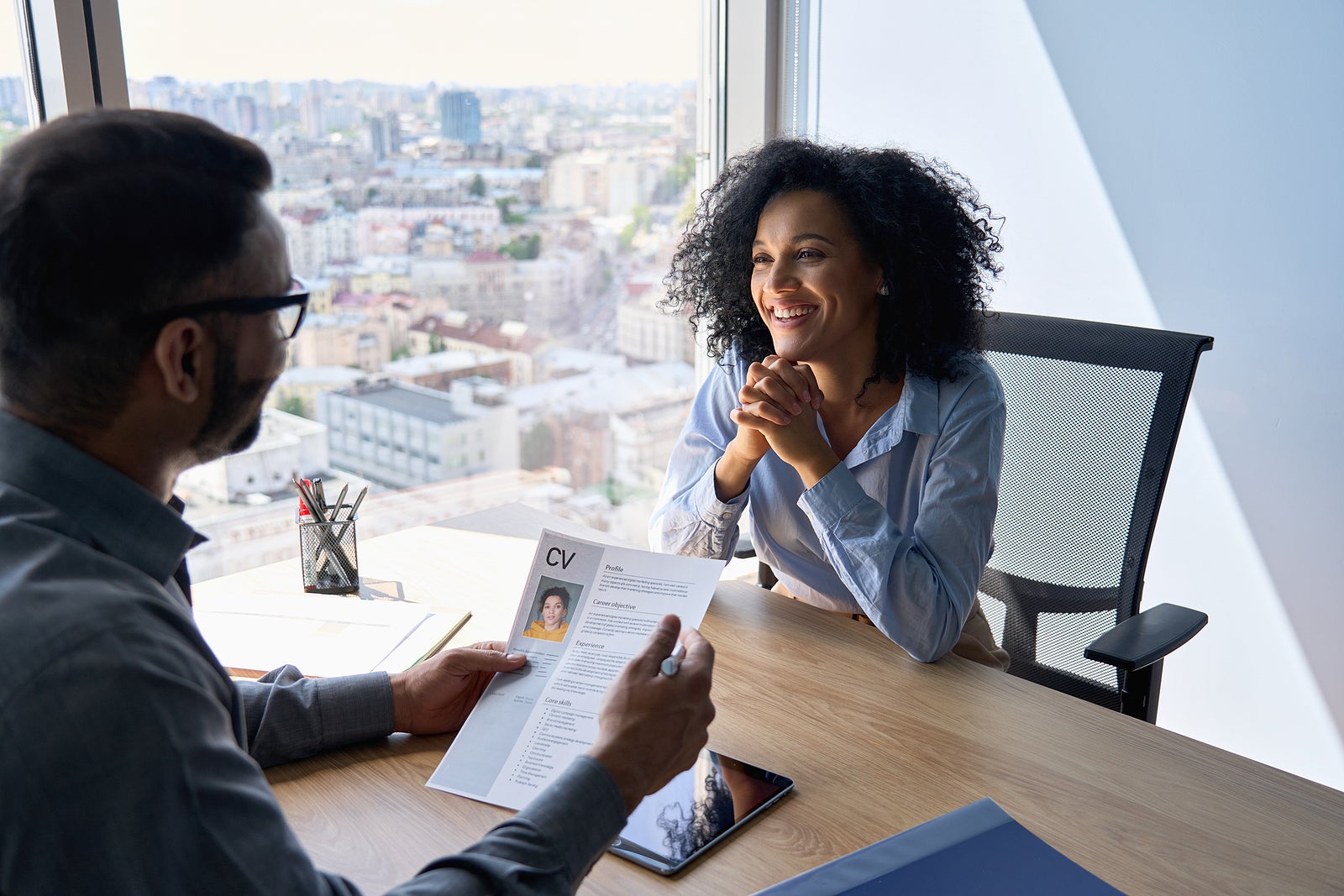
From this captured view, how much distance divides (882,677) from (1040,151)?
1669 millimetres

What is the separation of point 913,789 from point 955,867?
14cm

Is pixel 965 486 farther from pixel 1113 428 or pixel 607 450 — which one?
pixel 607 450

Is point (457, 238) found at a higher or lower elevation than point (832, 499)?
higher

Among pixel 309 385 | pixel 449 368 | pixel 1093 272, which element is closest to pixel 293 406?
pixel 309 385

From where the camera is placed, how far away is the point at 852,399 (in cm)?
177

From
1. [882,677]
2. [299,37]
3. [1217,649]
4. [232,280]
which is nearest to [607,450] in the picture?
[299,37]

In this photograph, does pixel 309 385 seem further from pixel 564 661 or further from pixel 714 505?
pixel 564 661

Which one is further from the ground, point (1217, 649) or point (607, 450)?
point (607, 450)

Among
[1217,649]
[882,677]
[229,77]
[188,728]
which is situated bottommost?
[1217,649]

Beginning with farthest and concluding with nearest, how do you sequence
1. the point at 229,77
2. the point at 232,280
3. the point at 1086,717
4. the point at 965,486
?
the point at 229,77 < the point at 965,486 < the point at 1086,717 < the point at 232,280

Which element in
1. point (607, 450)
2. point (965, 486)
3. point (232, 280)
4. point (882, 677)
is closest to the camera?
point (232, 280)

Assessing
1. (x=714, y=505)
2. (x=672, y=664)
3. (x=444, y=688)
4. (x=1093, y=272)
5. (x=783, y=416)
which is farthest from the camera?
(x=1093, y=272)

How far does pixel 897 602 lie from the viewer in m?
1.39

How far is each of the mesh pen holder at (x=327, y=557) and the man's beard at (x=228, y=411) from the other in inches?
29.9
